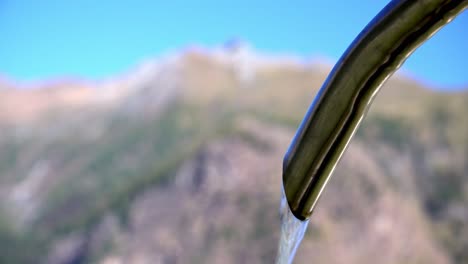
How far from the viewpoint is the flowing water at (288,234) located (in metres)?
0.72

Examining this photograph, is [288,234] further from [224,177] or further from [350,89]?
[224,177]

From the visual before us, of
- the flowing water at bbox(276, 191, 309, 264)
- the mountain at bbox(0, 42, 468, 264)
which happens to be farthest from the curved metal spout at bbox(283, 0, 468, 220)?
the mountain at bbox(0, 42, 468, 264)

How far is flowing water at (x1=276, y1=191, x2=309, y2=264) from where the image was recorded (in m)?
0.72

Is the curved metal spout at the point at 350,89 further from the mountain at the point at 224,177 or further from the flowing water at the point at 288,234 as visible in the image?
the mountain at the point at 224,177

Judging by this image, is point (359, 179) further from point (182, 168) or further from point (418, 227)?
point (182, 168)

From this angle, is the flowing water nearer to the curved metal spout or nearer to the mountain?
the curved metal spout

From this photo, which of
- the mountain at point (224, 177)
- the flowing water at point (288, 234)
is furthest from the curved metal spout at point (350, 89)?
the mountain at point (224, 177)

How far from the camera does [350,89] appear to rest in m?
0.65

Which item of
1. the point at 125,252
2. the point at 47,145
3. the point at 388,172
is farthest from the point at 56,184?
the point at 388,172

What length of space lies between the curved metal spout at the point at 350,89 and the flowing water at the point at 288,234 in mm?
11

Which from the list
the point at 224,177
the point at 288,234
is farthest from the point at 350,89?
the point at 224,177

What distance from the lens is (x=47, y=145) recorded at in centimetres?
14425

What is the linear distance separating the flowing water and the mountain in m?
52.3

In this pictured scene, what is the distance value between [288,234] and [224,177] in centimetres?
7731
